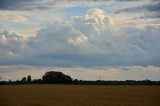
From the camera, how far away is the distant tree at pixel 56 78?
501 feet

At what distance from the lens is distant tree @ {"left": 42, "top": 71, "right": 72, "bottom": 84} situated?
501 feet

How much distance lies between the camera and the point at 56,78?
15362cm

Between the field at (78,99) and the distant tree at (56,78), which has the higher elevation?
the distant tree at (56,78)

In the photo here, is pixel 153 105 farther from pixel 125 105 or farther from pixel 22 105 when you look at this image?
pixel 22 105

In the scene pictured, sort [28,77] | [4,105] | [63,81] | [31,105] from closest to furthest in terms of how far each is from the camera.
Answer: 1. [4,105]
2. [31,105]
3. [63,81]
4. [28,77]

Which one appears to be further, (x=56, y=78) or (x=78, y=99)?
(x=56, y=78)

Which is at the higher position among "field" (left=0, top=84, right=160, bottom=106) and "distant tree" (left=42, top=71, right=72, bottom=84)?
"distant tree" (left=42, top=71, right=72, bottom=84)

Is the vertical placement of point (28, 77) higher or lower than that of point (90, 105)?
higher

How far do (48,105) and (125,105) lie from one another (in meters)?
6.25

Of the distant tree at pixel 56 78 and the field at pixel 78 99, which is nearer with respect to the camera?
the field at pixel 78 99

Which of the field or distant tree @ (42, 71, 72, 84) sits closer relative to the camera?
the field

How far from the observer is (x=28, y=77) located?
164 m

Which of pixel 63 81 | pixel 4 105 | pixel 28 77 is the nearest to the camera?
pixel 4 105

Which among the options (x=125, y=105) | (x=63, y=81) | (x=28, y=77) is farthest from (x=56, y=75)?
(x=125, y=105)
